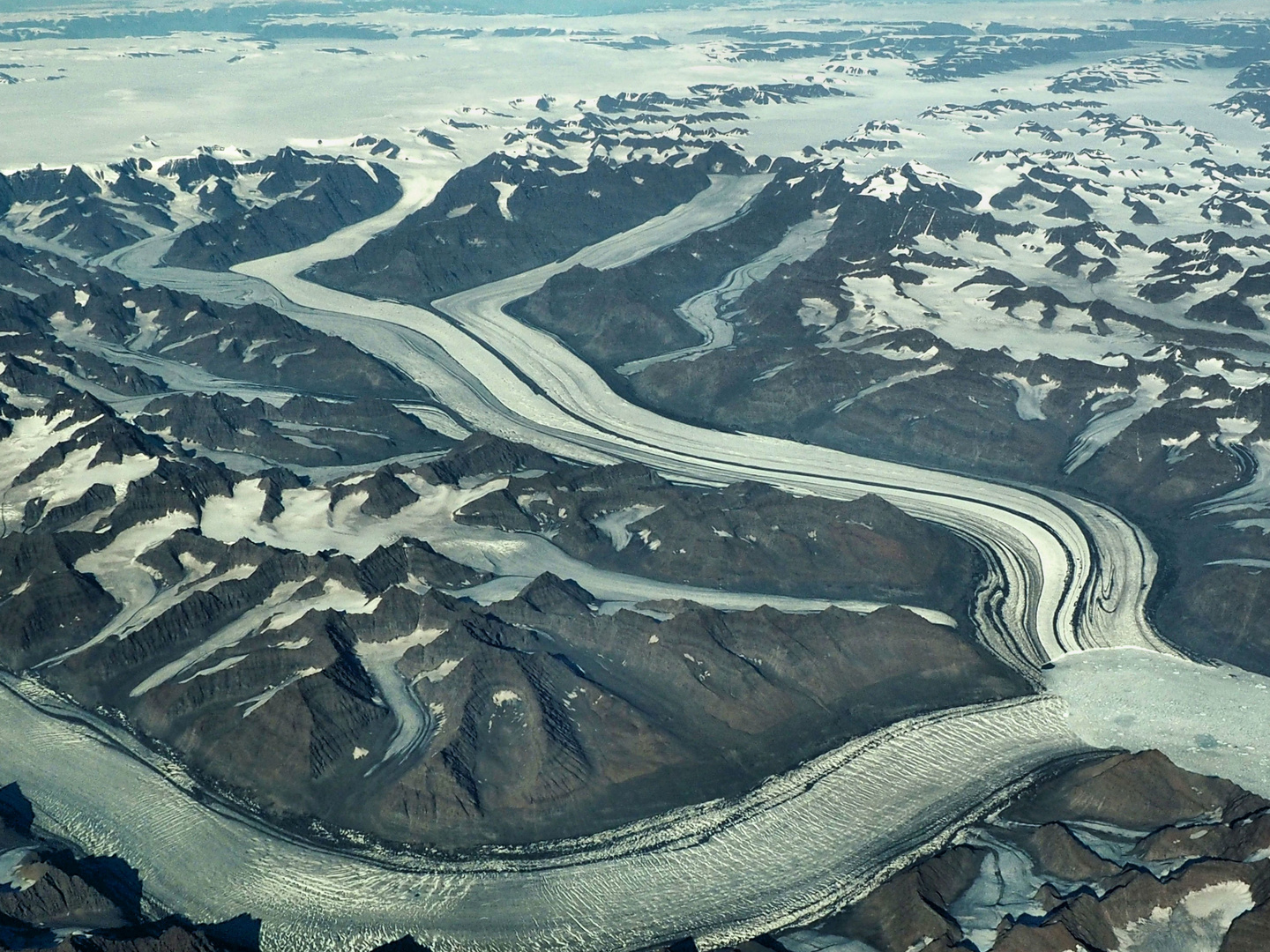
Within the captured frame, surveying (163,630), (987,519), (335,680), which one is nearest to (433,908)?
(335,680)

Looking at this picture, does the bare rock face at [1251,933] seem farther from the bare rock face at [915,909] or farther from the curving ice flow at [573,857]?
the curving ice flow at [573,857]

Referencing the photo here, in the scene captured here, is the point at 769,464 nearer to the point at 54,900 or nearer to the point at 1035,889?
the point at 1035,889

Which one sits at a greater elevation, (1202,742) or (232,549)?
(232,549)

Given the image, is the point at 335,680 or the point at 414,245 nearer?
the point at 335,680

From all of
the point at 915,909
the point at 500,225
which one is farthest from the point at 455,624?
the point at 500,225

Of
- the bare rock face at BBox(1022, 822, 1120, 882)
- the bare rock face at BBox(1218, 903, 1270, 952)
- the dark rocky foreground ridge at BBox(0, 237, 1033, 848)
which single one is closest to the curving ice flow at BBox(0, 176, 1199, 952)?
the dark rocky foreground ridge at BBox(0, 237, 1033, 848)

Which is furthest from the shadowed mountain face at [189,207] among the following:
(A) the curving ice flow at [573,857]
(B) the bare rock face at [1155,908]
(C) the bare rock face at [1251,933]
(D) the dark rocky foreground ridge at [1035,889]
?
(C) the bare rock face at [1251,933]

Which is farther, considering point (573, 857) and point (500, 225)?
point (500, 225)

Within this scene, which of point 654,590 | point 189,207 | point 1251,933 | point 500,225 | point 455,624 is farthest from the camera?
point 189,207

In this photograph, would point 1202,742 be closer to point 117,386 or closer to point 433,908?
point 433,908
